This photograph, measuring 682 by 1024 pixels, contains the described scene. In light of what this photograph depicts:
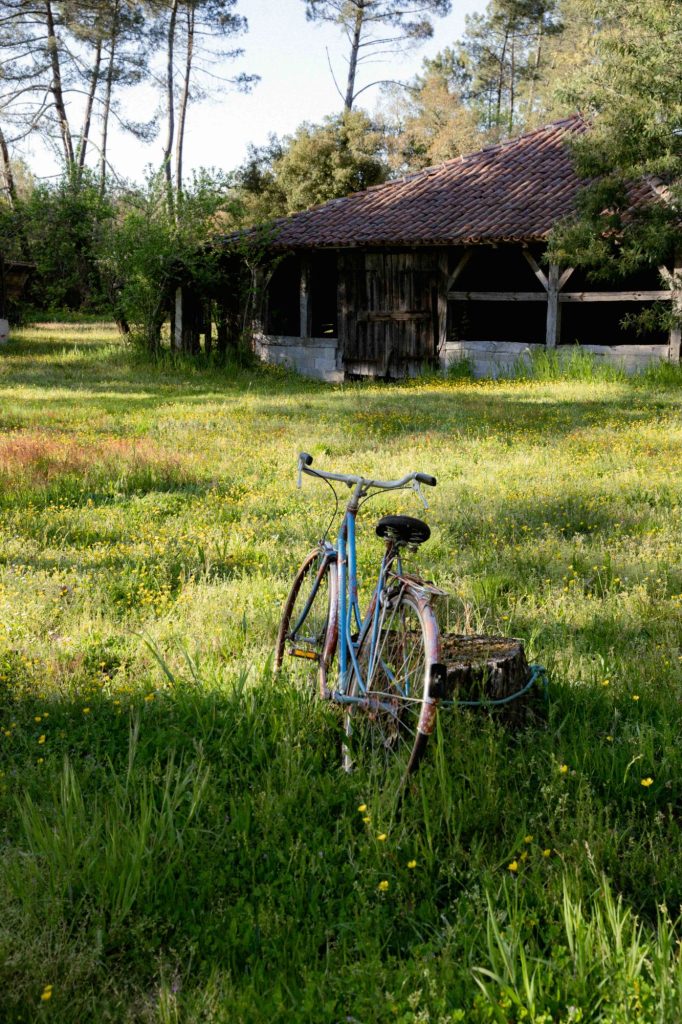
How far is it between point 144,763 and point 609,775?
171 centimetres

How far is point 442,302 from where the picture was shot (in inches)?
819

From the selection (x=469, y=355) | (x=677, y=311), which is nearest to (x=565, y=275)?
(x=677, y=311)

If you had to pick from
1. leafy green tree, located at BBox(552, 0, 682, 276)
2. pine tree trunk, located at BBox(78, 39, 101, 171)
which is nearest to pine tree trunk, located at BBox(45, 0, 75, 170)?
pine tree trunk, located at BBox(78, 39, 101, 171)

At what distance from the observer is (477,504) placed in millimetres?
7707

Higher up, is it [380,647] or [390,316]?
[390,316]

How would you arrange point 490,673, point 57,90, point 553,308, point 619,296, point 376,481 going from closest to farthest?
point 376,481 → point 490,673 → point 619,296 → point 553,308 → point 57,90

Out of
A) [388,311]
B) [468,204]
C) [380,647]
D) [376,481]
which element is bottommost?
[380,647]

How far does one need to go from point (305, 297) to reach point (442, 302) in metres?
3.79

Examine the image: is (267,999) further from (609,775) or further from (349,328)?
(349,328)

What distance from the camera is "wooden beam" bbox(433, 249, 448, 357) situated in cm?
Result: 2058

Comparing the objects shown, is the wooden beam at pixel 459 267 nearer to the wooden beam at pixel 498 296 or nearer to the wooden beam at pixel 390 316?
the wooden beam at pixel 498 296

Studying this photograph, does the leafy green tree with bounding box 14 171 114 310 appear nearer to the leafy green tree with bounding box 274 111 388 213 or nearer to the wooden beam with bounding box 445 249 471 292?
the leafy green tree with bounding box 274 111 388 213

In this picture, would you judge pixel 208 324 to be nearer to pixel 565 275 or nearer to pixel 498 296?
pixel 498 296

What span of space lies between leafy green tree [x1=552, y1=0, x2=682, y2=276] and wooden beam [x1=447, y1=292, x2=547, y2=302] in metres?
1.43
